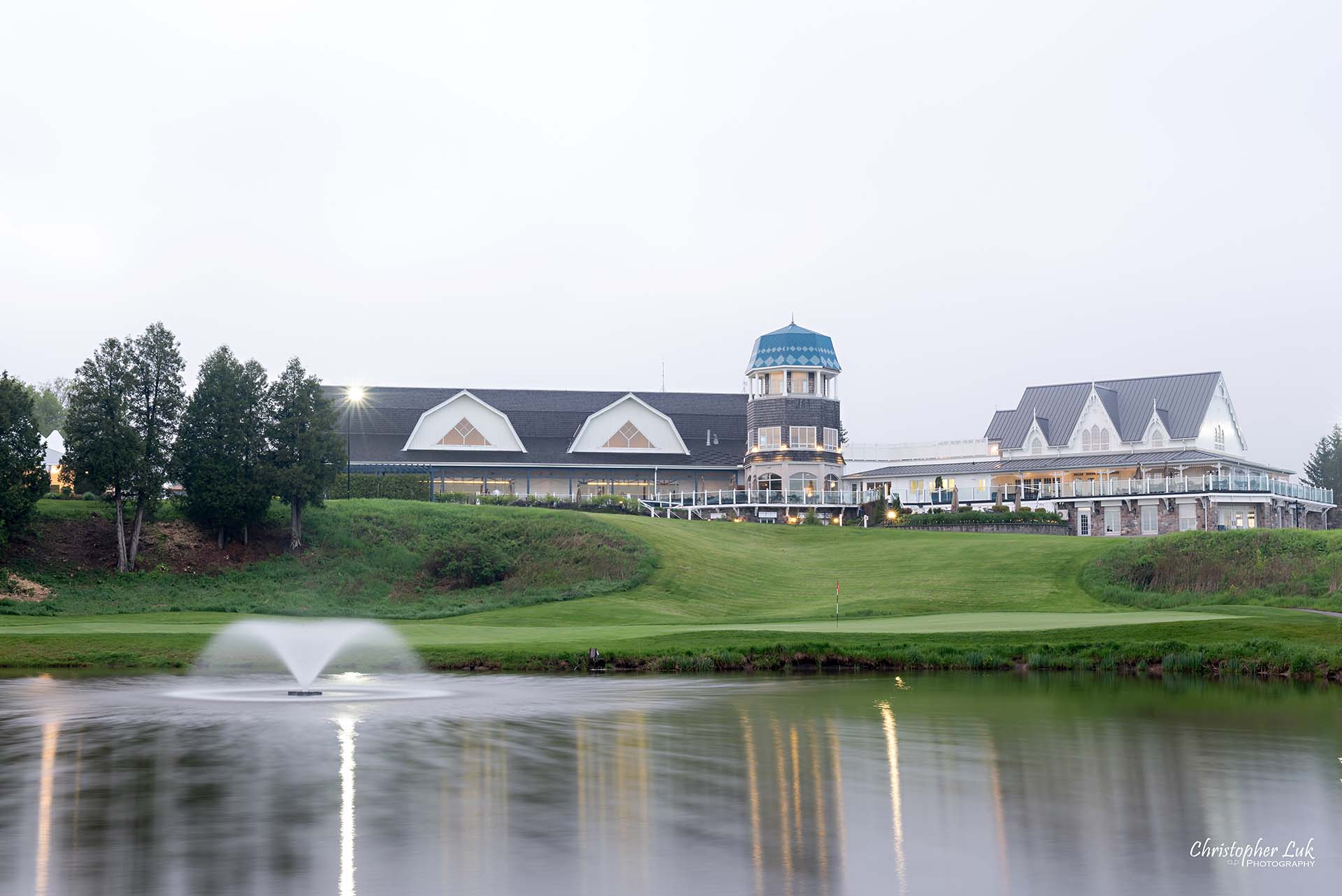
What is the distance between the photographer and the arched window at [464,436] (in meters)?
93.9

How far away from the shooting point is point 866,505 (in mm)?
89562

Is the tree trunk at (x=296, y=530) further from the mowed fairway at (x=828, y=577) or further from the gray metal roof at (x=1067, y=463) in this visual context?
the gray metal roof at (x=1067, y=463)

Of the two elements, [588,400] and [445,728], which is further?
[588,400]

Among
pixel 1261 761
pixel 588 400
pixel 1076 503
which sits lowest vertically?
pixel 1261 761

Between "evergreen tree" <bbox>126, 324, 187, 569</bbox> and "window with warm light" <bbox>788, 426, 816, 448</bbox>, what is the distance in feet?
138

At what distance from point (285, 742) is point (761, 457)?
6992 centimetres

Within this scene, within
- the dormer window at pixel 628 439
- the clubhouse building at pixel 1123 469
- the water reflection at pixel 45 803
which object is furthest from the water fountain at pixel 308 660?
the clubhouse building at pixel 1123 469

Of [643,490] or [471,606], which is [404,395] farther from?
[471,606]

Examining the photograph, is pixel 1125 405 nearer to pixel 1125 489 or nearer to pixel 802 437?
pixel 1125 489

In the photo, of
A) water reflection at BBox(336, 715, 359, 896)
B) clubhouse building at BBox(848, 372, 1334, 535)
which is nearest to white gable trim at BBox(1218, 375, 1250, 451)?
clubhouse building at BBox(848, 372, 1334, 535)

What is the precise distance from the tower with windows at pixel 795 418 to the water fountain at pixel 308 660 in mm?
45103

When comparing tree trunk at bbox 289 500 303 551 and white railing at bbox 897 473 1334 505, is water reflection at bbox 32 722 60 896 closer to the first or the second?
tree trunk at bbox 289 500 303 551

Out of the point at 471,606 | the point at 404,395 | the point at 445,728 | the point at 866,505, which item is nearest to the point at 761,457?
the point at 866,505

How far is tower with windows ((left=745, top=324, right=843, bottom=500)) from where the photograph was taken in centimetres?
8950
